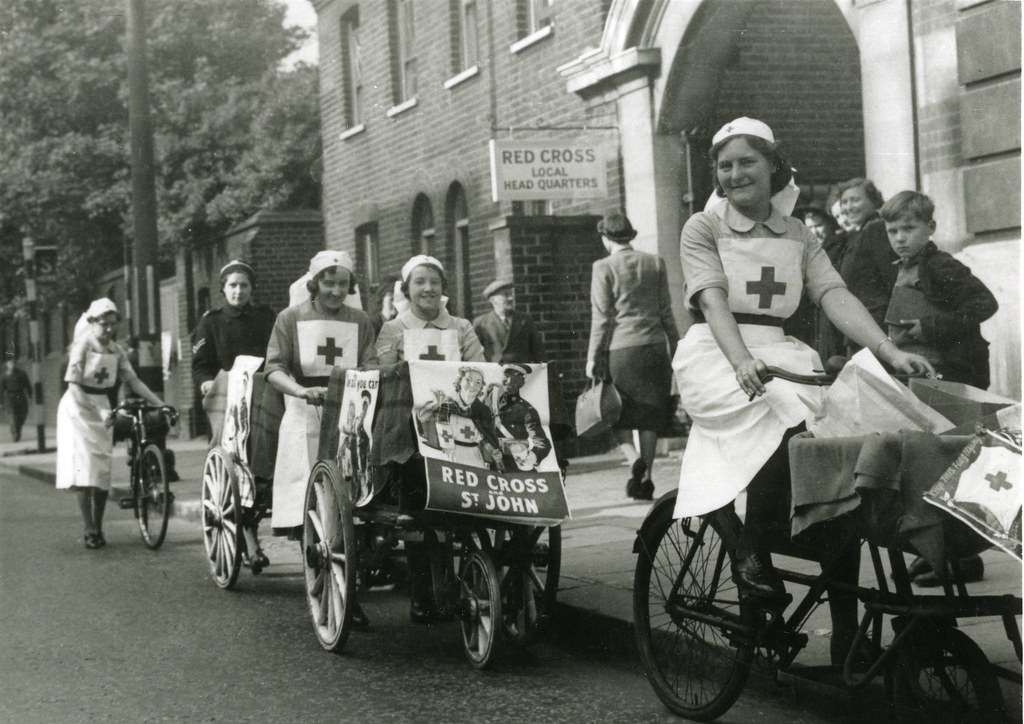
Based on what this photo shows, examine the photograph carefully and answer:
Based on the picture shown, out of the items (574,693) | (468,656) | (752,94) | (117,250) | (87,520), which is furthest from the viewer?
(117,250)

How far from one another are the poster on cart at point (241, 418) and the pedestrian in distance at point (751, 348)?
3.86m

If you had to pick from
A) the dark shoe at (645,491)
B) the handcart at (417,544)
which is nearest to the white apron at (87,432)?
the dark shoe at (645,491)

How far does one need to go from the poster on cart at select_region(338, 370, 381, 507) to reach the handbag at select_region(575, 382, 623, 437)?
3.20 m

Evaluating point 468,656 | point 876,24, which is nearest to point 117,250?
point 876,24

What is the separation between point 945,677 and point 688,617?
112 cm

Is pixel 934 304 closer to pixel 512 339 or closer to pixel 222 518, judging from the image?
pixel 222 518

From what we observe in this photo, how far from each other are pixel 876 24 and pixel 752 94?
4.00 metres

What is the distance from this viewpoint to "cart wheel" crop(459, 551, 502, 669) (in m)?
5.58

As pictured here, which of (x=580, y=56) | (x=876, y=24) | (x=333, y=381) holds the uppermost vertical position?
(x=580, y=56)

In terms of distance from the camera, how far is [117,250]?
32344 mm

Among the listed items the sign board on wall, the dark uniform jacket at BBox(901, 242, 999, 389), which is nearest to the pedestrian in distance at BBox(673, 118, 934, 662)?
the dark uniform jacket at BBox(901, 242, 999, 389)

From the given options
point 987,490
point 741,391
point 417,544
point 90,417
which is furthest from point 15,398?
point 987,490

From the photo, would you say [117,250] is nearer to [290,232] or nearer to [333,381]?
[290,232]

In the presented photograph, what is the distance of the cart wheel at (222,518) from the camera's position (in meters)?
7.93
